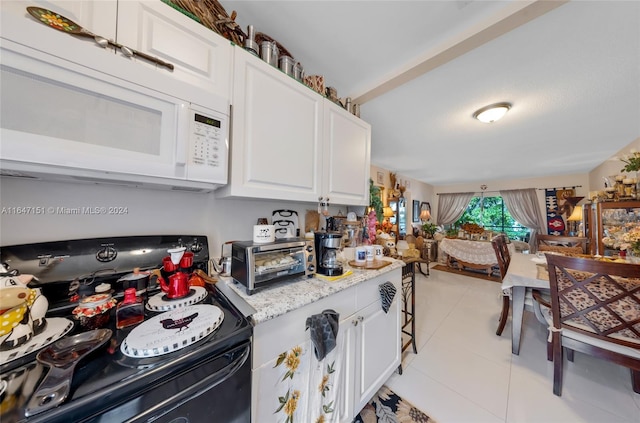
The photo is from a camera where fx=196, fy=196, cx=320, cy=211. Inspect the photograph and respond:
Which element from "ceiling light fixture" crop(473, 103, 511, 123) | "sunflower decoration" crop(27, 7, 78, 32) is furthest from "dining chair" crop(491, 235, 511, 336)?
"sunflower decoration" crop(27, 7, 78, 32)

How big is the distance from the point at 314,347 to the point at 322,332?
10cm

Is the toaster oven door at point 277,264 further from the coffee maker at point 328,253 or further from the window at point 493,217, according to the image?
the window at point 493,217

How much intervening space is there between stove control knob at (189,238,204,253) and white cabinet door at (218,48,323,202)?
323 mm

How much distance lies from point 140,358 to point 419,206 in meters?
6.31

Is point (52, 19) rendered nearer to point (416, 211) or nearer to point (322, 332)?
point (322, 332)

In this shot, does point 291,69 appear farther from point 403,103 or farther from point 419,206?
point 419,206

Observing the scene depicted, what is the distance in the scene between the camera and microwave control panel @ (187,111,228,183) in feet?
2.70

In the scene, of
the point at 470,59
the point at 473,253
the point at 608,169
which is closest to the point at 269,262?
the point at 470,59

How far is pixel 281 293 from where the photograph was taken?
0.89 m

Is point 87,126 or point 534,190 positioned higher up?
point 534,190

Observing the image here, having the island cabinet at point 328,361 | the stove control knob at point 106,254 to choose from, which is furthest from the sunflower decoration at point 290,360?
the stove control knob at point 106,254

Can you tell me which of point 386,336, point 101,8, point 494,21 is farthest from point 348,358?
point 494,21

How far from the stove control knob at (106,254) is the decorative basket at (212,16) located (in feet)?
3.47

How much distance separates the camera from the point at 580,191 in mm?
4660
